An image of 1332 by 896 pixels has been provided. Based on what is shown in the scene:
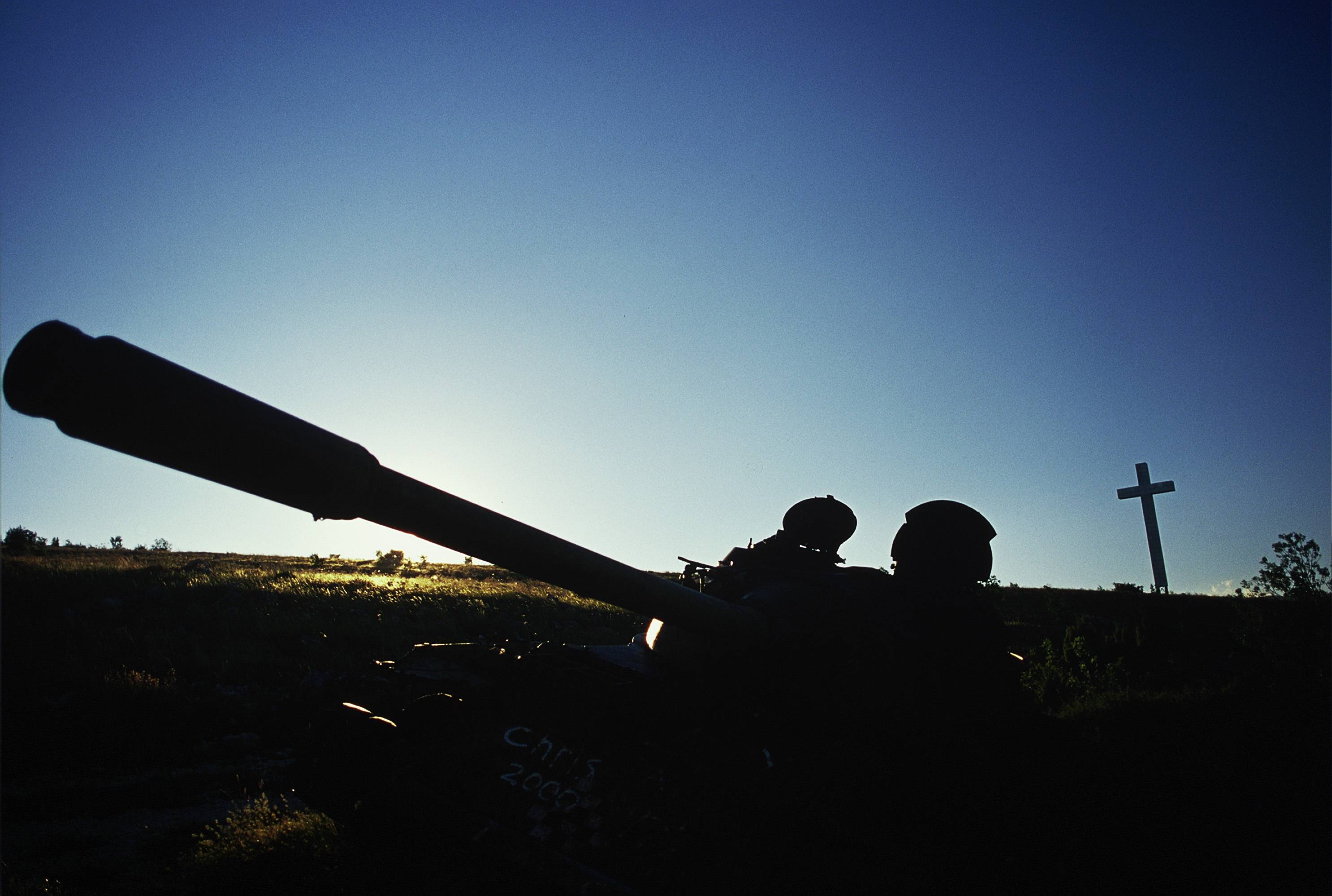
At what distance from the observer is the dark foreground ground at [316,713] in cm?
600

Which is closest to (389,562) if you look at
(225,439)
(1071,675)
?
(1071,675)

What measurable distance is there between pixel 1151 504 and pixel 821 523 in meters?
18.8

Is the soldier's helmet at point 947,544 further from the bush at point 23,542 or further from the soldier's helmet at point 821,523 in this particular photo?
the bush at point 23,542

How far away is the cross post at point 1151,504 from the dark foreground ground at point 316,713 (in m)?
1.46

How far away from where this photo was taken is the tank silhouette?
3.34m

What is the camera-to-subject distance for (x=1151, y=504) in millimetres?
20641

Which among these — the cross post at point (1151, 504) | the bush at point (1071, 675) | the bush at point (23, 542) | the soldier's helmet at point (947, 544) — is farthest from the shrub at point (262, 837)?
the bush at point (23, 542)

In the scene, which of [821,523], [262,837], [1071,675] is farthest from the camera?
[1071,675]

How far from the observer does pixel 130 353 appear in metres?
1.95

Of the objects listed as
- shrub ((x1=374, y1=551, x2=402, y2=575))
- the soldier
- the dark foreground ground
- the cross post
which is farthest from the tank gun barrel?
shrub ((x1=374, y1=551, x2=402, y2=575))

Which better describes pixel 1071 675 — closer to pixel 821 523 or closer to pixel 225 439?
pixel 821 523

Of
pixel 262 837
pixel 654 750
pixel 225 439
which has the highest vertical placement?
pixel 225 439

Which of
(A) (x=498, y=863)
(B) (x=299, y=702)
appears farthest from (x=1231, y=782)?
(B) (x=299, y=702)

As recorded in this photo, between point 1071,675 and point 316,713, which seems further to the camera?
point 1071,675
